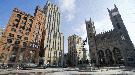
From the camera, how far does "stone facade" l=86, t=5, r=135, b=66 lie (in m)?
51.7

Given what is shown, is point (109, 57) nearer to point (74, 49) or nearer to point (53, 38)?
point (53, 38)

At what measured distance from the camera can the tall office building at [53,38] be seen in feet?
193

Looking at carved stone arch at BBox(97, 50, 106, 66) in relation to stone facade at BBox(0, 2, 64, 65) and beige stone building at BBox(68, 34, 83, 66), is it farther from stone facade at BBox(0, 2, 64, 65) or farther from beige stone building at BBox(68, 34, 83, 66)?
beige stone building at BBox(68, 34, 83, 66)

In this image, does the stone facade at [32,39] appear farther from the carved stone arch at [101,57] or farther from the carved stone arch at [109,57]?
the carved stone arch at [109,57]

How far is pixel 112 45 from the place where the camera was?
56031 mm

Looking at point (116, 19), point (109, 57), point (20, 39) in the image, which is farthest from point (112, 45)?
point (20, 39)

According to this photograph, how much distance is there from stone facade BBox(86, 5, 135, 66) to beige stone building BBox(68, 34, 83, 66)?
30691mm

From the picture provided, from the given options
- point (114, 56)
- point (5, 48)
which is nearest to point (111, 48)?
point (114, 56)

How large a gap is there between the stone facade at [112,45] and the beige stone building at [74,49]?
101 feet

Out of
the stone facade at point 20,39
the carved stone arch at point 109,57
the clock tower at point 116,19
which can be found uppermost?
the clock tower at point 116,19

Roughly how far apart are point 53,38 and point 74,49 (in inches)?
1361

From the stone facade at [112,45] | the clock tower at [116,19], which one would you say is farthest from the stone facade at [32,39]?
the clock tower at [116,19]

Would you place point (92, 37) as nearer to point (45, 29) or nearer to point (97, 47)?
point (97, 47)

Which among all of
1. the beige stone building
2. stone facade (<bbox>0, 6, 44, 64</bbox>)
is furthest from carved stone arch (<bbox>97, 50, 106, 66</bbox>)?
the beige stone building
